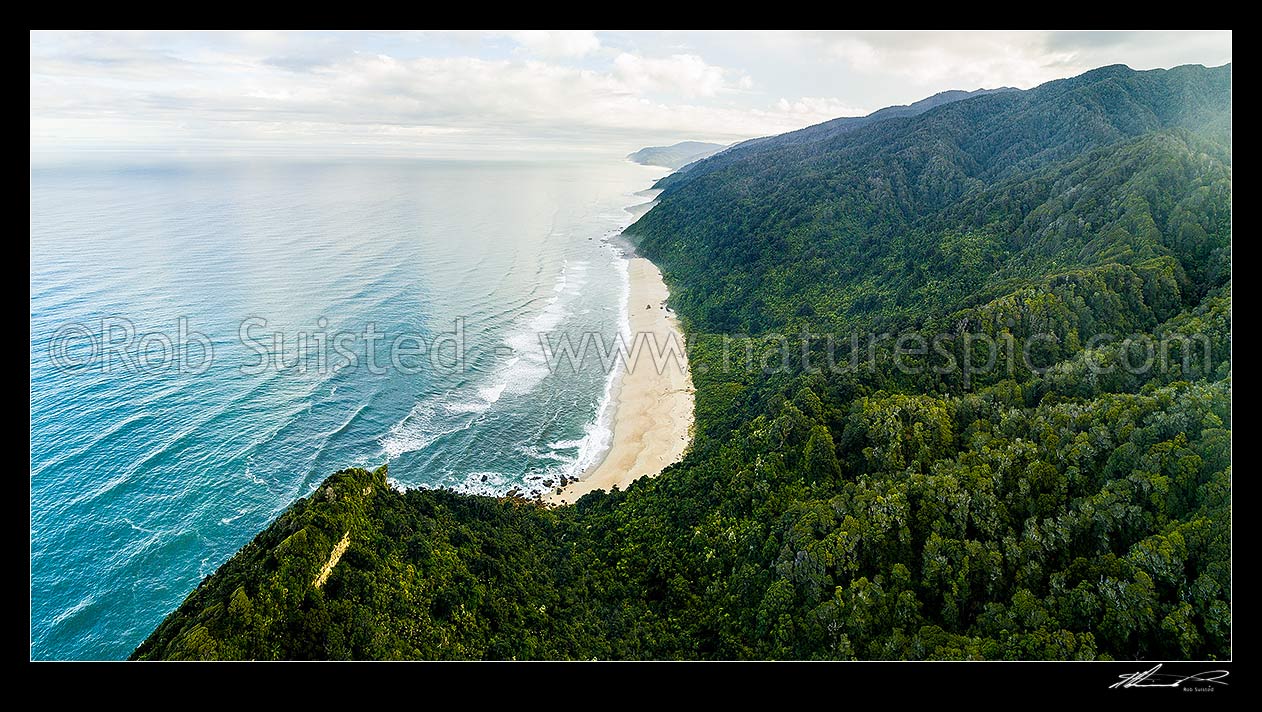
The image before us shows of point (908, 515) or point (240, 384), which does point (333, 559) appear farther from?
point (240, 384)

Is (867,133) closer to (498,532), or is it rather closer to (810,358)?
(810,358)

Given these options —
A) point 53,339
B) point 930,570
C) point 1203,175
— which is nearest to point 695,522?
point 930,570

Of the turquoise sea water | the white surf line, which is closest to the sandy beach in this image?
the turquoise sea water

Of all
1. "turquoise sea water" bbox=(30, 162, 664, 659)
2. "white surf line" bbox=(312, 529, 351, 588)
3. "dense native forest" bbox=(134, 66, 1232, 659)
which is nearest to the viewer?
"dense native forest" bbox=(134, 66, 1232, 659)

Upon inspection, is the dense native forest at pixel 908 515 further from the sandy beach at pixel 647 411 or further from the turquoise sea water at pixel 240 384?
the turquoise sea water at pixel 240 384

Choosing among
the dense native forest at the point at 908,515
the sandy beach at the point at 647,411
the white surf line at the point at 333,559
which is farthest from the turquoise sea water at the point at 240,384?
the white surf line at the point at 333,559

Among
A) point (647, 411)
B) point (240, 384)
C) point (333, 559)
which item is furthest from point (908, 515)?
point (240, 384)

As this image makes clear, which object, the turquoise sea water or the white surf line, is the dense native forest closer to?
the white surf line
